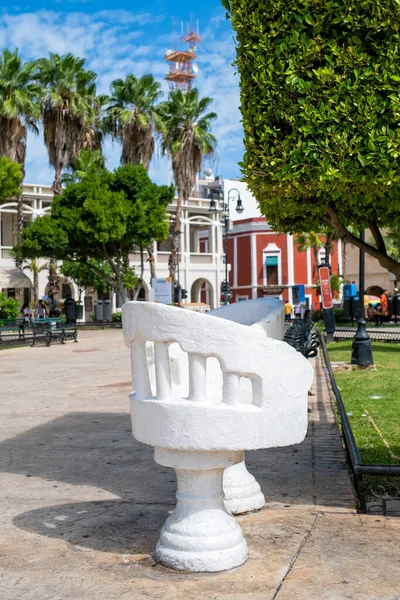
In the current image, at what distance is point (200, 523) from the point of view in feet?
11.7

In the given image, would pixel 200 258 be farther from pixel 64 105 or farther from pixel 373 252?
pixel 373 252

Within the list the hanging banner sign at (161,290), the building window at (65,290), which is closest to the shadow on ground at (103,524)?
the hanging banner sign at (161,290)

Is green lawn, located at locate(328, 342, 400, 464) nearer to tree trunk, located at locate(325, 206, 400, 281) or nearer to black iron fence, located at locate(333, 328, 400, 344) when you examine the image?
tree trunk, located at locate(325, 206, 400, 281)

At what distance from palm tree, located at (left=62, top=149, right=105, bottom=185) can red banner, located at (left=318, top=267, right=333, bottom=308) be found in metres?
18.3

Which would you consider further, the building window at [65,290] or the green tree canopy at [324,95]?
the building window at [65,290]

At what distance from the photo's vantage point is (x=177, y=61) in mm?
87000

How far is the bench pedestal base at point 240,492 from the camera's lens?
14.8 feet

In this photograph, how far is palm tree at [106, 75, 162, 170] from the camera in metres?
38.4

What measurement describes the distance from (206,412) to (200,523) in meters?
0.62

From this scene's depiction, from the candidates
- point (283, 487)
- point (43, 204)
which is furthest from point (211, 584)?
point (43, 204)

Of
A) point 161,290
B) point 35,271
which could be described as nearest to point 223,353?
point 161,290

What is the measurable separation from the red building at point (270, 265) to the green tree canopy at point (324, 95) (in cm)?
5584

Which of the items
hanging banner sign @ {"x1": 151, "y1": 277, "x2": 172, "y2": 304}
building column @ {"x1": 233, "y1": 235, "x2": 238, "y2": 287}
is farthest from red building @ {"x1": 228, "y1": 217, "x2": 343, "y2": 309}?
hanging banner sign @ {"x1": 151, "y1": 277, "x2": 172, "y2": 304}

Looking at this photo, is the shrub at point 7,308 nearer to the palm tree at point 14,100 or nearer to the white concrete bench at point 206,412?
the palm tree at point 14,100
